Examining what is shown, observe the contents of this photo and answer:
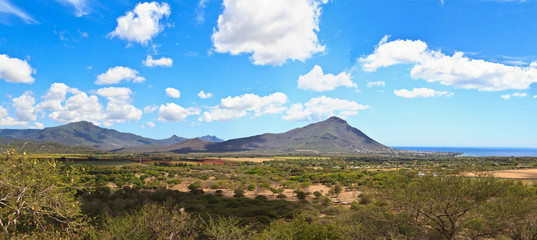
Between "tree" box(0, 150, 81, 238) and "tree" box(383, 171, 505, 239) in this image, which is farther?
"tree" box(383, 171, 505, 239)

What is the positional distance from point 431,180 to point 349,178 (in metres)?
54.6

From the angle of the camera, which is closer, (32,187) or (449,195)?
(32,187)

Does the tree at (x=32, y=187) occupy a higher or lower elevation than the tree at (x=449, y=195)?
higher

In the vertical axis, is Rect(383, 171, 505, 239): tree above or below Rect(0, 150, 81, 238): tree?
below

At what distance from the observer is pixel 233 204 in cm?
4159

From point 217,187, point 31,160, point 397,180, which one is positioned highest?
point 31,160

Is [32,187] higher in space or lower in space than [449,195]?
higher

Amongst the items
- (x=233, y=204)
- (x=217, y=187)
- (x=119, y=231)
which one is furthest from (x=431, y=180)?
(x=217, y=187)

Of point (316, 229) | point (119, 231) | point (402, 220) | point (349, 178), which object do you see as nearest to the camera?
point (119, 231)

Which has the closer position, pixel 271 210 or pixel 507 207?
pixel 507 207

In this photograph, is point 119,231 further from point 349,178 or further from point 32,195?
point 349,178

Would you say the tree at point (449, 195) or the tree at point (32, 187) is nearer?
the tree at point (32, 187)

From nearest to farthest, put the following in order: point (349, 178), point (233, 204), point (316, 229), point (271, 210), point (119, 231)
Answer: point (119, 231) → point (316, 229) → point (271, 210) → point (233, 204) → point (349, 178)

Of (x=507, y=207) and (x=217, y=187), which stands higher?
(x=507, y=207)
